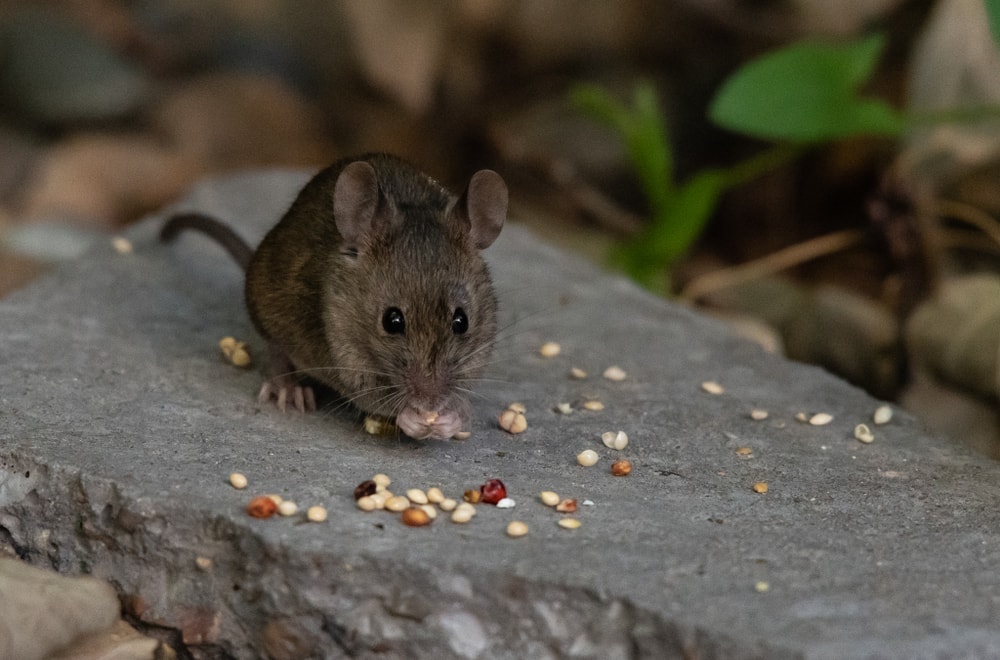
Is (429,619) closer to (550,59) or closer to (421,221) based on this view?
(421,221)

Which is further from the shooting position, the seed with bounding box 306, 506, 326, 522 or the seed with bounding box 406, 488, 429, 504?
the seed with bounding box 406, 488, 429, 504

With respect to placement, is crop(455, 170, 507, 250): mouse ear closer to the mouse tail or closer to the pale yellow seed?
the pale yellow seed

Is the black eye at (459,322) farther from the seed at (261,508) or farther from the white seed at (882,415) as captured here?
the white seed at (882,415)

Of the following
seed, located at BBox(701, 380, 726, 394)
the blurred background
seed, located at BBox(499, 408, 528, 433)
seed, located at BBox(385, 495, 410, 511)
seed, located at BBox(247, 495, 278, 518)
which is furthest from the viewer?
the blurred background

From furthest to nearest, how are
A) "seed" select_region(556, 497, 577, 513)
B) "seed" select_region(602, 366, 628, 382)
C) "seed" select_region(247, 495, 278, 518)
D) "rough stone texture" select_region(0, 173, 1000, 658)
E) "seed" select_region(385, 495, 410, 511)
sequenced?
"seed" select_region(602, 366, 628, 382)
"seed" select_region(556, 497, 577, 513)
"seed" select_region(385, 495, 410, 511)
"seed" select_region(247, 495, 278, 518)
"rough stone texture" select_region(0, 173, 1000, 658)

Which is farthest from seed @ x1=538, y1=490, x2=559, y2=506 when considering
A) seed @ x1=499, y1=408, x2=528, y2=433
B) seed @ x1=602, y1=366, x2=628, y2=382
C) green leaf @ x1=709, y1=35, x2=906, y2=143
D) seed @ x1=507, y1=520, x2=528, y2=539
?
green leaf @ x1=709, y1=35, x2=906, y2=143

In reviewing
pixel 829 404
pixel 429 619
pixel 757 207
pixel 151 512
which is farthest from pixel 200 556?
pixel 757 207

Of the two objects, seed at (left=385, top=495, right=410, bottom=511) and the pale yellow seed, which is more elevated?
seed at (left=385, top=495, right=410, bottom=511)
